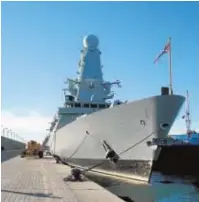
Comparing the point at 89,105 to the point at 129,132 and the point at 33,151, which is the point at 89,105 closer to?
the point at 129,132

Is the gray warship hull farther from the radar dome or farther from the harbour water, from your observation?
the radar dome

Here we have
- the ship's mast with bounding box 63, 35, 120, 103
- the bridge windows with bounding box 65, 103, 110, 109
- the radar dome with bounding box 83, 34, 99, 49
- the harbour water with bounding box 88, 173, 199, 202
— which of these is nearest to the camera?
the harbour water with bounding box 88, 173, 199, 202

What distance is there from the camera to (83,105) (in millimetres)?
28578

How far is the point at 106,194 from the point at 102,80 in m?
21.0

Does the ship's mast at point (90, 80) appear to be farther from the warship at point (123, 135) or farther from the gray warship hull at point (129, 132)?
the gray warship hull at point (129, 132)

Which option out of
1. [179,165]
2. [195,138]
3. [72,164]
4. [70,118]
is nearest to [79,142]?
[72,164]

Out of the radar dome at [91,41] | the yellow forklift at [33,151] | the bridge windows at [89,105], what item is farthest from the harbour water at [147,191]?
the yellow forklift at [33,151]

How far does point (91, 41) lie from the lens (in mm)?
33344

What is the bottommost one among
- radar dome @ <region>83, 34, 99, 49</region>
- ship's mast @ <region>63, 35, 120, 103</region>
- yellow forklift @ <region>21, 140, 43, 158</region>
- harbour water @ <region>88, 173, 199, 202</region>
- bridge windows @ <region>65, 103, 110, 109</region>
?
harbour water @ <region>88, 173, 199, 202</region>

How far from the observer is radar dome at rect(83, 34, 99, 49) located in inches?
1308

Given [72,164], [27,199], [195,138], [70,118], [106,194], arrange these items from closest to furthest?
1. [27,199]
2. [106,194]
3. [72,164]
4. [70,118]
5. [195,138]

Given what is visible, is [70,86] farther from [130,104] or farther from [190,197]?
[190,197]

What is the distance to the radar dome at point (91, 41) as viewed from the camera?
3322 centimetres

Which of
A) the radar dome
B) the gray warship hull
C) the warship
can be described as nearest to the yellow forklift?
the radar dome
